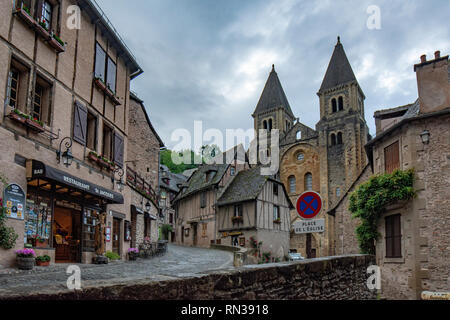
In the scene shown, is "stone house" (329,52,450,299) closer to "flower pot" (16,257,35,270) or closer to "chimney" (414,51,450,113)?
"chimney" (414,51,450,113)

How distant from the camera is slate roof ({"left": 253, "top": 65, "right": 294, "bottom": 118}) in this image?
5886 cm

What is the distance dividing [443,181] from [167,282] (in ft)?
41.9

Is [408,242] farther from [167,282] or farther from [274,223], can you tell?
[274,223]

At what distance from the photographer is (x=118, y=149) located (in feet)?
53.9

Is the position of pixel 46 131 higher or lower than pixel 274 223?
higher

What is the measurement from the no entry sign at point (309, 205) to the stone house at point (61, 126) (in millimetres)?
6347

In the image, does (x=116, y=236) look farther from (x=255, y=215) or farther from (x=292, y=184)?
(x=292, y=184)

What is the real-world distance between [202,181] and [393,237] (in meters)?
20.2

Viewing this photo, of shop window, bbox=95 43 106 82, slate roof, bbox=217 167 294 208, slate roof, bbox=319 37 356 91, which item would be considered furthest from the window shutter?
slate roof, bbox=319 37 356 91

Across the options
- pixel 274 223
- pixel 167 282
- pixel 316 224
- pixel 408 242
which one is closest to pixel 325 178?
pixel 274 223

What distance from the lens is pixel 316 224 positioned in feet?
23.2

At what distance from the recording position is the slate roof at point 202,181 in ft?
104

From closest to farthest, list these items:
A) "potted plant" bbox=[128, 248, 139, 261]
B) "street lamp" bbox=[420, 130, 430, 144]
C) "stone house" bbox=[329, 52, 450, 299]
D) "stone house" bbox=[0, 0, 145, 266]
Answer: "stone house" bbox=[0, 0, 145, 266]
"stone house" bbox=[329, 52, 450, 299]
"street lamp" bbox=[420, 130, 430, 144]
"potted plant" bbox=[128, 248, 139, 261]

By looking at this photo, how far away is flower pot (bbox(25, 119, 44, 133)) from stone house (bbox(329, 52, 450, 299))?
11.9 meters
